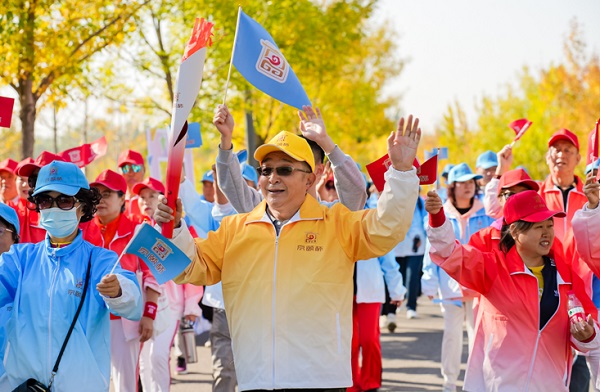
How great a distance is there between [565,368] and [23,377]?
3120 mm

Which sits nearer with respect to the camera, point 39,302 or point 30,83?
point 39,302

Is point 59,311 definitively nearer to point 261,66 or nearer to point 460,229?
point 261,66

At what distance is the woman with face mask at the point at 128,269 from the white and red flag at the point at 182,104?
226 cm

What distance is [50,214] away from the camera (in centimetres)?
475

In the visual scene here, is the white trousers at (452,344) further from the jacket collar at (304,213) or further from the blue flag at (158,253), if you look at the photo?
the blue flag at (158,253)

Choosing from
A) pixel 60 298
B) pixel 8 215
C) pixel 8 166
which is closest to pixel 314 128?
pixel 60 298

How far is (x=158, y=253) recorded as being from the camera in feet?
14.0

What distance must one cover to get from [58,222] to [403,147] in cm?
194

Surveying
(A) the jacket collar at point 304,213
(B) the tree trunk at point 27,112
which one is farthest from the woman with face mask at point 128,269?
(B) the tree trunk at point 27,112

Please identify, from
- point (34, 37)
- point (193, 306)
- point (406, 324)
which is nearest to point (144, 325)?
point (193, 306)

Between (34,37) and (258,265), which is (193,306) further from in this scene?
(34,37)

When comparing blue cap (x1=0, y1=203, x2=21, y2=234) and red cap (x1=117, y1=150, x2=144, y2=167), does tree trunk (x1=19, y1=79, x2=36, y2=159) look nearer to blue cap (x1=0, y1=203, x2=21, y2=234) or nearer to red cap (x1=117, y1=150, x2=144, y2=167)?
red cap (x1=117, y1=150, x2=144, y2=167)

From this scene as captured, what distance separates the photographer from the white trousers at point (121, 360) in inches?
259

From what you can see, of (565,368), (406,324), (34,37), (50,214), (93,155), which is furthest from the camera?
(406,324)
